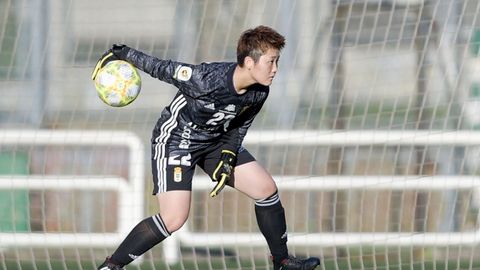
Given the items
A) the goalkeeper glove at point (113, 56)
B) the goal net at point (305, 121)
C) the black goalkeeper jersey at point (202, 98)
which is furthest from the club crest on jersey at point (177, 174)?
the goal net at point (305, 121)

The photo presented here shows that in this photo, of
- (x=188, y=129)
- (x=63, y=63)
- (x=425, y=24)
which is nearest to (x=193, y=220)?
(x=63, y=63)

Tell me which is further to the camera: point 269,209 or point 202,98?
point 269,209

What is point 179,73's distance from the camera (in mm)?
6875

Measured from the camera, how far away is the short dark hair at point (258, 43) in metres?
6.77

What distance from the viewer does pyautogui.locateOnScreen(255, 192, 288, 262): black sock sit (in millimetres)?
7305

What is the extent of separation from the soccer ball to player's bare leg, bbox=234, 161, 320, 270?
2.43 ft

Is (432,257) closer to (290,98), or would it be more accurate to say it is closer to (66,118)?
(290,98)

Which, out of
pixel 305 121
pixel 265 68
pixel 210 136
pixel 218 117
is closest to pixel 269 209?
pixel 210 136

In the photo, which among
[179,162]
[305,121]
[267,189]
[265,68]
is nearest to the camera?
[265,68]

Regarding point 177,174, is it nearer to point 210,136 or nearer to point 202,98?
point 210,136

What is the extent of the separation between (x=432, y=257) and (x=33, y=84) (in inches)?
133

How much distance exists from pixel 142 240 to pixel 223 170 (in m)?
0.58

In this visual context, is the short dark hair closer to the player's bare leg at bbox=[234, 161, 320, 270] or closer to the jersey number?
the jersey number

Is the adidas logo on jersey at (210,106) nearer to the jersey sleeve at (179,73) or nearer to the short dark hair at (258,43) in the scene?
the jersey sleeve at (179,73)
